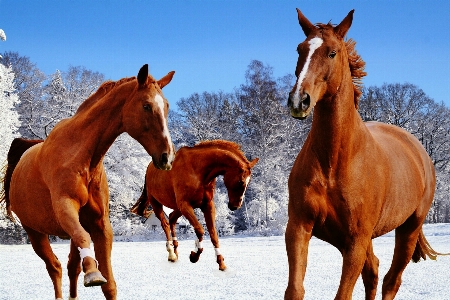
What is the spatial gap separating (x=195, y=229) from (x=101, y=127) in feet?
15.1

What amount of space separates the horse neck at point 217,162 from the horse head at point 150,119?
4.53 m

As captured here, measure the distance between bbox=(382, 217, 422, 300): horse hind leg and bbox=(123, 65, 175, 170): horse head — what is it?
2.73 m

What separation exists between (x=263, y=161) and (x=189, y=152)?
20.6 meters

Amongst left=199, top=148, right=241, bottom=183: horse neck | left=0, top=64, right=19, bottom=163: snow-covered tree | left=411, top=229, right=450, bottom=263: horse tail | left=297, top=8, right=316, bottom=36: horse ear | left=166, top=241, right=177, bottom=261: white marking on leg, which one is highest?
left=0, top=64, right=19, bottom=163: snow-covered tree

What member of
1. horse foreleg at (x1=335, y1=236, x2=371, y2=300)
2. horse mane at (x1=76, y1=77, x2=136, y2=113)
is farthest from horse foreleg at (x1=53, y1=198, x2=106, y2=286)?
horse foreleg at (x1=335, y1=236, x2=371, y2=300)

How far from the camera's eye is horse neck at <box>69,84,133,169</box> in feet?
14.8

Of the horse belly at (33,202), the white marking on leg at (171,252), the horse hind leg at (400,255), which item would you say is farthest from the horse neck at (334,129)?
the white marking on leg at (171,252)

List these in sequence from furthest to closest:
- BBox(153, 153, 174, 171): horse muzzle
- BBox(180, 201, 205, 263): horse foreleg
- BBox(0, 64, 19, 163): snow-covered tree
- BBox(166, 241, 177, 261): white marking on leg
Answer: BBox(0, 64, 19, 163): snow-covered tree
BBox(166, 241, 177, 261): white marking on leg
BBox(180, 201, 205, 263): horse foreleg
BBox(153, 153, 174, 171): horse muzzle

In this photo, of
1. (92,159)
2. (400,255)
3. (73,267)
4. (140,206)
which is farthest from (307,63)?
(140,206)

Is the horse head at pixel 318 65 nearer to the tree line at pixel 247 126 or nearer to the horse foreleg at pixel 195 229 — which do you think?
the horse foreleg at pixel 195 229

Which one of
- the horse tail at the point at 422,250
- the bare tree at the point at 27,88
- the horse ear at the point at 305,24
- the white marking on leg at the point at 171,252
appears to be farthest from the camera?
the bare tree at the point at 27,88

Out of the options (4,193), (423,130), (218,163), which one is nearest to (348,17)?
(4,193)

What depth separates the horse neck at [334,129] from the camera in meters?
4.00

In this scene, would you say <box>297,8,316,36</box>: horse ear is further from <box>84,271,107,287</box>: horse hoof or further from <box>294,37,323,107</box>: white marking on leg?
<box>84,271,107,287</box>: horse hoof
